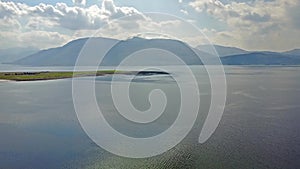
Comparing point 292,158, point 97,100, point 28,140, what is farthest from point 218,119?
point 97,100

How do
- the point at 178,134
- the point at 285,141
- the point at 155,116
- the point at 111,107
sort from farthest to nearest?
the point at 111,107
the point at 155,116
the point at 178,134
the point at 285,141

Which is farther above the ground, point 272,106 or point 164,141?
point 164,141

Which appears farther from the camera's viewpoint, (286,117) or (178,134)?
(286,117)

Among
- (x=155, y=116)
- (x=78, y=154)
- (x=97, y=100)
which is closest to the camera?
(x=78, y=154)

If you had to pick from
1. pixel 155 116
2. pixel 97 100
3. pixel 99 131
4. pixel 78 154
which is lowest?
pixel 97 100

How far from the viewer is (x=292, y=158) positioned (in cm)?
1392

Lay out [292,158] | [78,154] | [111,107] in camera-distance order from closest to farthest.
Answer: [292,158]
[78,154]
[111,107]

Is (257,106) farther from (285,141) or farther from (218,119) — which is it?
(285,141)

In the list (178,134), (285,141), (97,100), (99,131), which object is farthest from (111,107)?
(285,141)

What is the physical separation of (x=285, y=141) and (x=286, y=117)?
721 centimetres

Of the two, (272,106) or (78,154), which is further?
(272,106)

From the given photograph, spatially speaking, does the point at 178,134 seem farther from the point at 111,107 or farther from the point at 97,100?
the point at 97,100

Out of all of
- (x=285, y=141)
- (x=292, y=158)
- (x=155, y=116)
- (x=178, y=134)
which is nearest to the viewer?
(x=292, y=158)

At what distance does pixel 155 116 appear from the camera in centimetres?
2391
